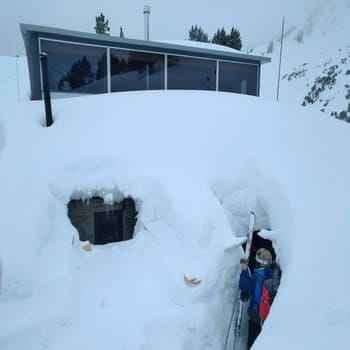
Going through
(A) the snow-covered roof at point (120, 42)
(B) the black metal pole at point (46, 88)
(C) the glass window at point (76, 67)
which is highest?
(A) the snow-covered roof at point (120, 42)

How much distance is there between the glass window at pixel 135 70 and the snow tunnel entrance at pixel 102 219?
5513mm

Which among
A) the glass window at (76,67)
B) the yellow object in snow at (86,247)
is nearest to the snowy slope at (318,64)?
the glass window at (76,67)

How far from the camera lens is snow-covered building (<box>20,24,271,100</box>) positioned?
26.6 ft

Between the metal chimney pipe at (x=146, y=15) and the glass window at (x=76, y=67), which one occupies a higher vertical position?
the metal chimney pipe at (x=146, y=15)

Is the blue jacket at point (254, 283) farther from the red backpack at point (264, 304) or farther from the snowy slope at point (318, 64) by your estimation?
the snowy slope at point (318, 64)

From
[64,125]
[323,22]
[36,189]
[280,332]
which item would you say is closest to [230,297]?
[280,332]

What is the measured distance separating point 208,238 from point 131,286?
1.30 metres

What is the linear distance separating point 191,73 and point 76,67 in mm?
4140

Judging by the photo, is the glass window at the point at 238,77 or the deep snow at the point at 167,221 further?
the glass window at the point at 238,77

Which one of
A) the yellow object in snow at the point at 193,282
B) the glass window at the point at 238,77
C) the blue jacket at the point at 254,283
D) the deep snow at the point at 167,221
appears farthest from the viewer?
the glass window at the point at 238,77

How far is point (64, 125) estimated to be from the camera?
5.50m

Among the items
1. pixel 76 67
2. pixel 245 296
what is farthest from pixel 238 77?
pixel 245 296

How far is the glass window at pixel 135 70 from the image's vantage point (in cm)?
901

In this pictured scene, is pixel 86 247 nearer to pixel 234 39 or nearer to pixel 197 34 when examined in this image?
pixel 234 39
